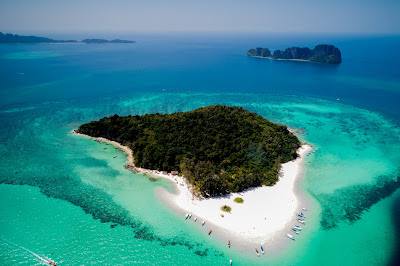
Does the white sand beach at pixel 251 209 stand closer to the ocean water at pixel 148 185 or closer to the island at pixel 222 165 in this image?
the island at pixel 222 165

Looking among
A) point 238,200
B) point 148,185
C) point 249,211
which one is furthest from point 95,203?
point 249,211

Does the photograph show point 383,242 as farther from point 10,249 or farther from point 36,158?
point 36,158

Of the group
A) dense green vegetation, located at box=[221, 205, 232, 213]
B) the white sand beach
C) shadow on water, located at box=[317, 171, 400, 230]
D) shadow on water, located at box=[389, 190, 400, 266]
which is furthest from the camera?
dense green vegetation, located at box=[221, 205, 232, 213]

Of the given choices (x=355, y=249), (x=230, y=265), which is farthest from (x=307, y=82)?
(x=230, y=265)

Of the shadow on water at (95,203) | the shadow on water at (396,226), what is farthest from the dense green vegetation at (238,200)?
the shadow on water at (396,226)

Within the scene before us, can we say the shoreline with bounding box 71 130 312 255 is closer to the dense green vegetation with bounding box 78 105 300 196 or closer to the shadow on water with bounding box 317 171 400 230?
the dense green vegetation with bounding box 78 105 300 196

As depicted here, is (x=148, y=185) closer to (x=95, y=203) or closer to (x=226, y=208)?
(x=95, y=203)

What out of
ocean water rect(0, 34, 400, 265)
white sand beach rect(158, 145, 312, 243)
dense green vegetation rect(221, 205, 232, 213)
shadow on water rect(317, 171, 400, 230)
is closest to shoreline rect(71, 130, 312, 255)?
white sand beach rect(158, 145, 312, 243)
